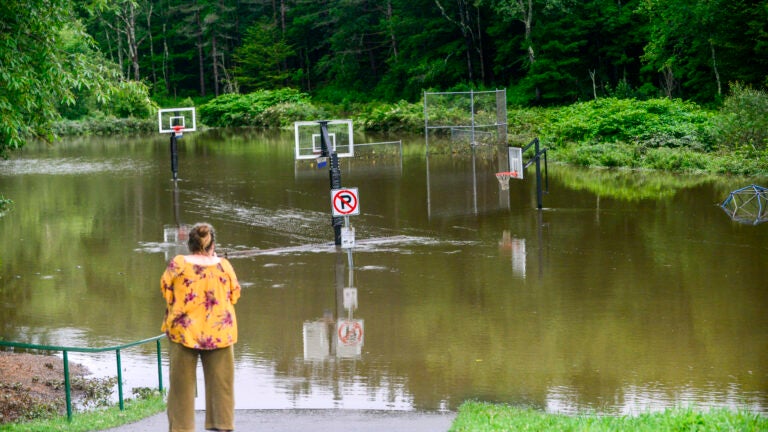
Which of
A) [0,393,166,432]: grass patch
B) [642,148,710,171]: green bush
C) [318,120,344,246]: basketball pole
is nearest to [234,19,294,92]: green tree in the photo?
[642,148,710,171]: green bush

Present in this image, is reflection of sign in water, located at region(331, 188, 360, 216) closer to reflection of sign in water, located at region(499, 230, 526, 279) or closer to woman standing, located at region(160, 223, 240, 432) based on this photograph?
reflection of sign in water, located at region(499, 230, 526, 279)

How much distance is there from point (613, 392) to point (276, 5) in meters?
81.5

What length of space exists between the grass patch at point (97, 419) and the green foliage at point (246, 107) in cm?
6133

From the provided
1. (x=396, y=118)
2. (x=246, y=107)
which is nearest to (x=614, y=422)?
(x=396, y=118)

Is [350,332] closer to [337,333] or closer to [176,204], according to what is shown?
[337,333]

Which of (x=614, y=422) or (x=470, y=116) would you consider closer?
(x=614, y=422)

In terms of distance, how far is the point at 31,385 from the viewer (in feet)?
37.2

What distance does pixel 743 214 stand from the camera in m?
23.4

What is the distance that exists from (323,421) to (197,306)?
7.45 feet

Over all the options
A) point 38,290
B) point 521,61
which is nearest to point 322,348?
point 38,290

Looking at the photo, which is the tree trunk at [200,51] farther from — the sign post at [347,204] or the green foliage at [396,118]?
the sign post at [347,204]

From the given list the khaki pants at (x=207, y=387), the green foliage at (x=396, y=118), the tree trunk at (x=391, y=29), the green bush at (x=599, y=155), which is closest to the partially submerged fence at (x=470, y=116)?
the green bush at (x=599, y=155)

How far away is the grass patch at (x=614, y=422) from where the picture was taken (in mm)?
7926

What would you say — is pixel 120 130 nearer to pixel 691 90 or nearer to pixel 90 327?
pixel 691 90
